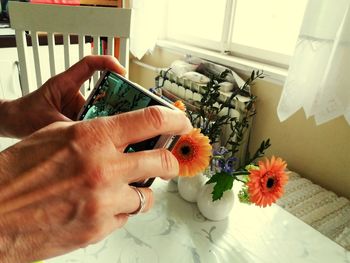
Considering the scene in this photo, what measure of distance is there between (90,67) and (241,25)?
1.16 meters

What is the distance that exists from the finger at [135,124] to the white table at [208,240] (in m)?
0.28

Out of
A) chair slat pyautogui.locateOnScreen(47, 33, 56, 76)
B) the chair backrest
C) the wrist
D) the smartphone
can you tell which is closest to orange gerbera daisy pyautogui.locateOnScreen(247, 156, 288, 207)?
the smartphone

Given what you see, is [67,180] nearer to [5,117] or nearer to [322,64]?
[5,117]

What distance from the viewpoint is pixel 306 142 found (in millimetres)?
1221

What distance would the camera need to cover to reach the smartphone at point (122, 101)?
37 cm

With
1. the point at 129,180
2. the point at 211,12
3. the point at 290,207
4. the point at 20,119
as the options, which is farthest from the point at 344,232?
the point at 211,12

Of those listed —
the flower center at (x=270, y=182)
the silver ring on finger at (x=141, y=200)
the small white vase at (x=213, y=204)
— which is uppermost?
the silver ring on finger at (x=141, y=200)

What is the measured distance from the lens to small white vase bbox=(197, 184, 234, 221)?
0.58 metres

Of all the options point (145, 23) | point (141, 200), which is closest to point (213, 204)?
point (141, 200)

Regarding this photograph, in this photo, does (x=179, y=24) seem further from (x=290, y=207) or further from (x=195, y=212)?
(x=195, y=212)

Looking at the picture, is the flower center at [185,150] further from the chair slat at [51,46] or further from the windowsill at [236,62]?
the windowsill at [236,62]

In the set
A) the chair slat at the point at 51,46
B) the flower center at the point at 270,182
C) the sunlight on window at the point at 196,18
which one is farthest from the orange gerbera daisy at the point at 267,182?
the sunlight on window at the point at 196,18

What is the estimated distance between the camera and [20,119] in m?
0.65

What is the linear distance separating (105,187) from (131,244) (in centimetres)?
27
